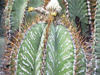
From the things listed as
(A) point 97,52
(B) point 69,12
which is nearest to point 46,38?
(A) point 97,52

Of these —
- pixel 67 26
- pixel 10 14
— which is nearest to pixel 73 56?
pixel 67 26

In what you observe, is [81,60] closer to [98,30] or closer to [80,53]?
[80,53]

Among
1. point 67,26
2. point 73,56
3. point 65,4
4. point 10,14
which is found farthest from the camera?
point 10,14

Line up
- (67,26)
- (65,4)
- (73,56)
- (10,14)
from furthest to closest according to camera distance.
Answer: (10,14), (65,4), (67,26), (73,56)

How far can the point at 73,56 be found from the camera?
2.00ft

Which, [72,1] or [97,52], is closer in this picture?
[97,52]

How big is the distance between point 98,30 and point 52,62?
0.32 m

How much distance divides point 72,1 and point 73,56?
50cm

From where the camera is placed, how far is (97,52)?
2.56 feet

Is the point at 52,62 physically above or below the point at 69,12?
below

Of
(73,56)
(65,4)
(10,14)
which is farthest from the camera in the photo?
(10,14)

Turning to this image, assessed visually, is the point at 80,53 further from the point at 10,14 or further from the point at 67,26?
the point at 10,14

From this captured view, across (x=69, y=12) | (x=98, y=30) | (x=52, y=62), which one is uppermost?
(x=69, y=12)

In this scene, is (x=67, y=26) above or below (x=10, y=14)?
below
